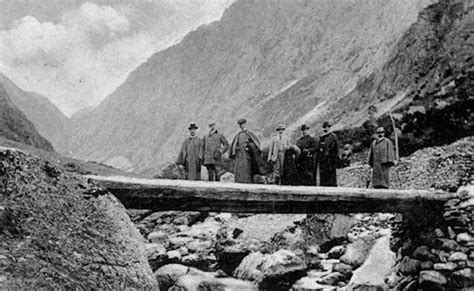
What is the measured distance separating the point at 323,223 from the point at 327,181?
1069 millimetres

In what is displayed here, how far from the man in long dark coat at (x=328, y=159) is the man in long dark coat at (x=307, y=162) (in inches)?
7.8

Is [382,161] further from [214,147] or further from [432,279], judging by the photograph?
[214,147]

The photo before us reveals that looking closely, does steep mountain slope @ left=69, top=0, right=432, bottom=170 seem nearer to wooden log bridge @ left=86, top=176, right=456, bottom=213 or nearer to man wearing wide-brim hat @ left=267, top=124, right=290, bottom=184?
man wearing wide-brim hat @ left=267, top=124, right=290, bottom=184

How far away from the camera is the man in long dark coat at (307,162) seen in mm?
10000

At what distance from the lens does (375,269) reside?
8062 millimetres

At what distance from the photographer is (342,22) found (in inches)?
2319

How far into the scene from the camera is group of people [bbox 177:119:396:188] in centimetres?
952

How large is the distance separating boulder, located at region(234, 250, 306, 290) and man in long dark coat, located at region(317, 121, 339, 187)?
166 centimetres

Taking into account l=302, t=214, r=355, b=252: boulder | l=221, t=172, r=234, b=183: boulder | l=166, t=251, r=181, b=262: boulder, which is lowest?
l=166, t=251, r=181, b=262: boulder

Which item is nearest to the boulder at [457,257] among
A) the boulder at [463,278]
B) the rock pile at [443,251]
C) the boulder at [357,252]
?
the rock pile at [443,251]

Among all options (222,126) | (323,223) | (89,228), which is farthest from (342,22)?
(89,228)

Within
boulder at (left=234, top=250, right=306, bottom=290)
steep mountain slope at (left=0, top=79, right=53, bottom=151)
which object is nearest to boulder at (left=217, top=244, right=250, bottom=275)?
boulder at (left=234, top=250, right=306, bottom=290)

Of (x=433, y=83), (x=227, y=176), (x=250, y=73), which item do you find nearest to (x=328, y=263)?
(x=227, y=176)

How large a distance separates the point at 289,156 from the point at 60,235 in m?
7.16
